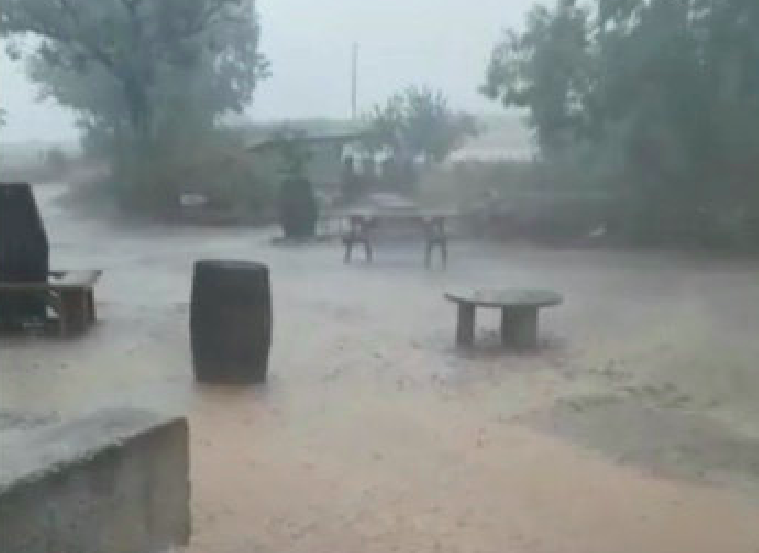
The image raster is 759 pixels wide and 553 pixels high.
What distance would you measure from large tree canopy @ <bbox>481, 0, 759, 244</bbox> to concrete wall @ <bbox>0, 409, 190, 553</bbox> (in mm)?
14044

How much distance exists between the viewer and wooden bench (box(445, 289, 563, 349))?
8.86m

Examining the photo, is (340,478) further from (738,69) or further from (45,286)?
(738,69)

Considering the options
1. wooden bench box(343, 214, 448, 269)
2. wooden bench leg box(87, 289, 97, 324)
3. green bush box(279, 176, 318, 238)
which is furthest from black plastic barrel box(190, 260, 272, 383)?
green bush box(279, 176, 318, 238)

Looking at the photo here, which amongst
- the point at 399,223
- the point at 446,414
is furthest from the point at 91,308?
the point at 399,223

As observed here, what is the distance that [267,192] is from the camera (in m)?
24.4

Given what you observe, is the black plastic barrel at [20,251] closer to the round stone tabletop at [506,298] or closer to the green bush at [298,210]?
the round stone tabletop at [506,298]

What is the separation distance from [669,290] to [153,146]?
1617cm

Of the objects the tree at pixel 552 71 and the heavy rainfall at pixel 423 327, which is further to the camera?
the tree at pixel 552 71

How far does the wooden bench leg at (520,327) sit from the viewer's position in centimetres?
892

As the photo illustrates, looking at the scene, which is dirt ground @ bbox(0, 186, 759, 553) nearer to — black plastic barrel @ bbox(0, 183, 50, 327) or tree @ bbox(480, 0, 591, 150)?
black plastic barrel @ bbox(0, 183, 50, 327)

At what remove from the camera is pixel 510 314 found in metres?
8.93

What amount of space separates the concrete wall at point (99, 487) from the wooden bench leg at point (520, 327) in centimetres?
508

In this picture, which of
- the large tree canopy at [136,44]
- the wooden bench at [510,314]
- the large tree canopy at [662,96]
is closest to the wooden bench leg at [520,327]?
the wooden bench at [510,314]

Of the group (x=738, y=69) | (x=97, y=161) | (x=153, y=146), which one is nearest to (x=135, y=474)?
(x=738, y=69)
